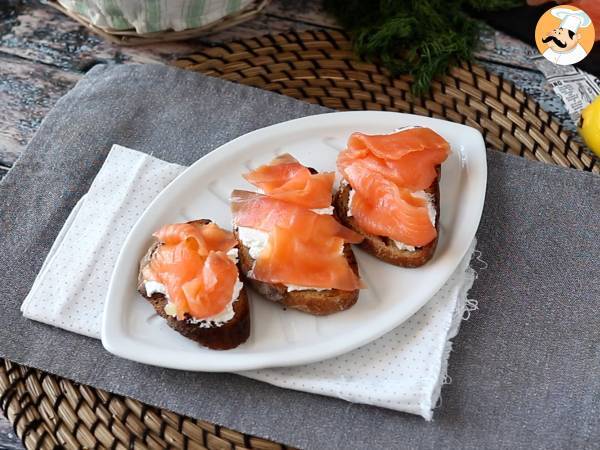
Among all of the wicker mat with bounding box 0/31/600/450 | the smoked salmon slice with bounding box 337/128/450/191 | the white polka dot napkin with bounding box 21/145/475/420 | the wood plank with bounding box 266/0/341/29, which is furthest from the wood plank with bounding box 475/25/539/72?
the white polka dot napkin with bounding box 21/145/475/420

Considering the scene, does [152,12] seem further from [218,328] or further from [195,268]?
[218,328]

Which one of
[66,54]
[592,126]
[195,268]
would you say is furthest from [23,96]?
[592,126]

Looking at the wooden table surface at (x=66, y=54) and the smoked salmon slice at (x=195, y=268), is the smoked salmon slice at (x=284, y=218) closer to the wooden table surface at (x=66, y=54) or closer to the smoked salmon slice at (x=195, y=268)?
the smoked salmon slice at (x=195, y=268)

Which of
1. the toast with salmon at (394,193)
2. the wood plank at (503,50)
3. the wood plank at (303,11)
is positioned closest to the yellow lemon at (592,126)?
the wood plank at (503,50)

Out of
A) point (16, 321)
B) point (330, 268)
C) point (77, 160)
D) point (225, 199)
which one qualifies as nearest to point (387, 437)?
point (330, 268)

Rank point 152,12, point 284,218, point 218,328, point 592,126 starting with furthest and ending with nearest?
point 152,12
point 592,126
point 284,218
point 218,328

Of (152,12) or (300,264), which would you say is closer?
(300,264)
